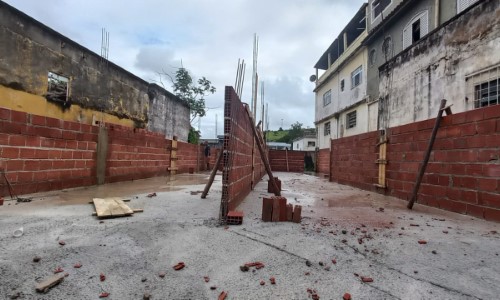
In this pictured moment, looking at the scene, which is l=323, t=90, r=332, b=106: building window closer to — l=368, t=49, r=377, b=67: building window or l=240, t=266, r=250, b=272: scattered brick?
l=368, t=49, r=377, b=67: building window

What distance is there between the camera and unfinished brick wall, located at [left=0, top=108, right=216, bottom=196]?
160 inches

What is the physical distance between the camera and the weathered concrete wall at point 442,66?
6227 mm

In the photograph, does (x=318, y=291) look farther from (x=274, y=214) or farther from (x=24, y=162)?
(x=24, y=162)

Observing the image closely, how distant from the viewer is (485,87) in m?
6.41

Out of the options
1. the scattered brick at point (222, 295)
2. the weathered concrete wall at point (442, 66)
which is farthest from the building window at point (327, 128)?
the scattered brick at point (222, 295)

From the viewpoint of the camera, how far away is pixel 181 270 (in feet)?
5.98

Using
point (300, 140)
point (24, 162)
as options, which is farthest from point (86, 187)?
point (300, 140)

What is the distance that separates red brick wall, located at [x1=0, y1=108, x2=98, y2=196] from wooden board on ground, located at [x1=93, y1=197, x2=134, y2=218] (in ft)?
5.37

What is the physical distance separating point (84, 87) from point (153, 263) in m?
8.72

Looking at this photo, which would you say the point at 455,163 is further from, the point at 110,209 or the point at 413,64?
the point at 413,64

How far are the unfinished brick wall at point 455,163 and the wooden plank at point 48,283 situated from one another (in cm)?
438

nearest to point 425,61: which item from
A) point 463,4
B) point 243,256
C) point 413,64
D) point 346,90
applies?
point 413,64

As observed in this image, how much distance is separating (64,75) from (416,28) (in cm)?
1215

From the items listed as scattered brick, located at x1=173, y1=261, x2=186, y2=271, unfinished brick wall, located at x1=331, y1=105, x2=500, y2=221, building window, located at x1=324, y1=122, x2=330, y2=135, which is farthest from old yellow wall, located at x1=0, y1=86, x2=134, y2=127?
building window, located at x1=324, y1=122, x2=330, y2=135
